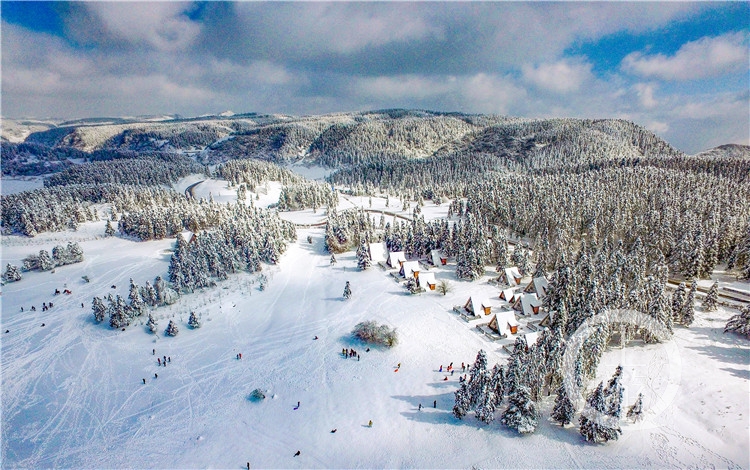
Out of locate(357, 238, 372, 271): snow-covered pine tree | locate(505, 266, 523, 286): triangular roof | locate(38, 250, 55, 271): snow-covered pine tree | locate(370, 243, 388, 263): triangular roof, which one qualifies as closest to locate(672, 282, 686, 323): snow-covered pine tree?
locate(505, 266, 523, 286): triangular roof

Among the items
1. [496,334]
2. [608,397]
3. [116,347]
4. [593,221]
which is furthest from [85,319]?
[593,221]

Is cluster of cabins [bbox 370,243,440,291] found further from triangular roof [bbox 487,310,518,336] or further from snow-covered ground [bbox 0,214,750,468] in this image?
triangular roof [bbox 487,310,518,336]

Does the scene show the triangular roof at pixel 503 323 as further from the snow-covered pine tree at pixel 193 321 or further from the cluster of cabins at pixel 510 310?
the snow-covered pine tree at pixel 193 321

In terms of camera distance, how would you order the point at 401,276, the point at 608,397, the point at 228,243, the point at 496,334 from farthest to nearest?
the point at 228,243, the point at 401,276, the point at 496,334, the point at 608,397

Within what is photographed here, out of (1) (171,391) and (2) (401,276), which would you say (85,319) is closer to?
(1) (171,391)

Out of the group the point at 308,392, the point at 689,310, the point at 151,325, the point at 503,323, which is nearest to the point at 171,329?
the point at 151,325

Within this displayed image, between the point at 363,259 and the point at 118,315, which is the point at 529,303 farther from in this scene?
the point at 118,315
